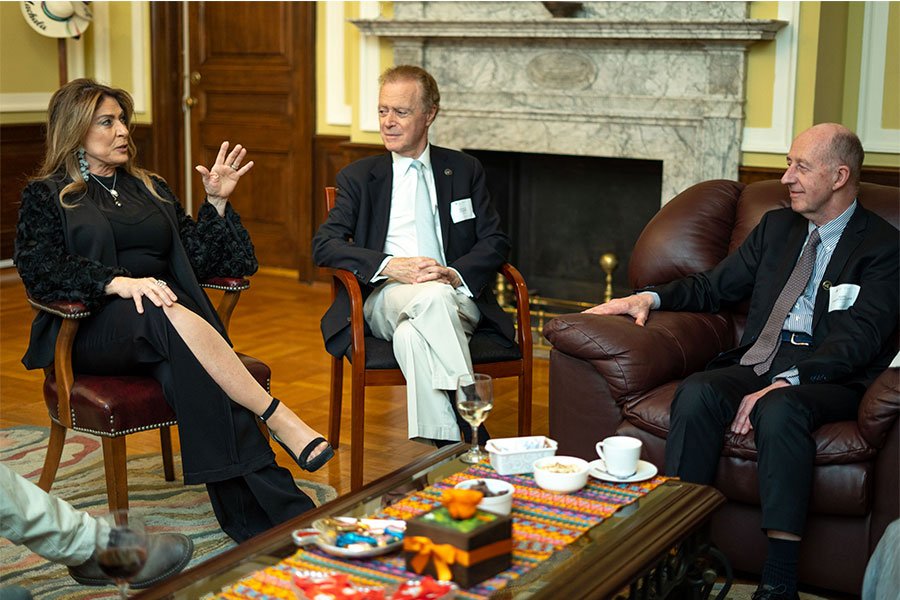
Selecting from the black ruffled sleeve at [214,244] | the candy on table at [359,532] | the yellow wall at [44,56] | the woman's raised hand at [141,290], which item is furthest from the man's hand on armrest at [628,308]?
the yellow wall at [44,56]

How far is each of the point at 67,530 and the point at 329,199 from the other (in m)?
1.83

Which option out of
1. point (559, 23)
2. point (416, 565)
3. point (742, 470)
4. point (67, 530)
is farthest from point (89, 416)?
point (559, 23)

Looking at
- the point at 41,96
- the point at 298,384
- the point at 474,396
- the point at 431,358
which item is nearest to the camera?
the point at 474,396

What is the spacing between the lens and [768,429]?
9.06 feet

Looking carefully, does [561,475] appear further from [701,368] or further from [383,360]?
[383,360]

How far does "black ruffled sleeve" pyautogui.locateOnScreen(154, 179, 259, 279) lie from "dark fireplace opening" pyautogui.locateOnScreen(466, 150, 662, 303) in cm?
Answer: 283

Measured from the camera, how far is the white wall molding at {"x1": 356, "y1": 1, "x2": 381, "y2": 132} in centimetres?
627

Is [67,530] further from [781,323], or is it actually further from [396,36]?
[396,36]

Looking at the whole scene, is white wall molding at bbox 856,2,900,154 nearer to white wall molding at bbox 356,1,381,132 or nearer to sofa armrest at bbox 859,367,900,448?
white wall molding at bbox 356,1,381,132

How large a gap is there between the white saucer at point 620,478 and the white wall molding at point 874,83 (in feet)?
10.7

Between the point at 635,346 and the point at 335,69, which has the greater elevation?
the point at 335,69

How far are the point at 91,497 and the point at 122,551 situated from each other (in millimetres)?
1764

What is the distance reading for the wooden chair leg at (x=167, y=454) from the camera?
11.7 feet

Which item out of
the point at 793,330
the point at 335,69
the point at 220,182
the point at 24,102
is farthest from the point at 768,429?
the point at 24,102
